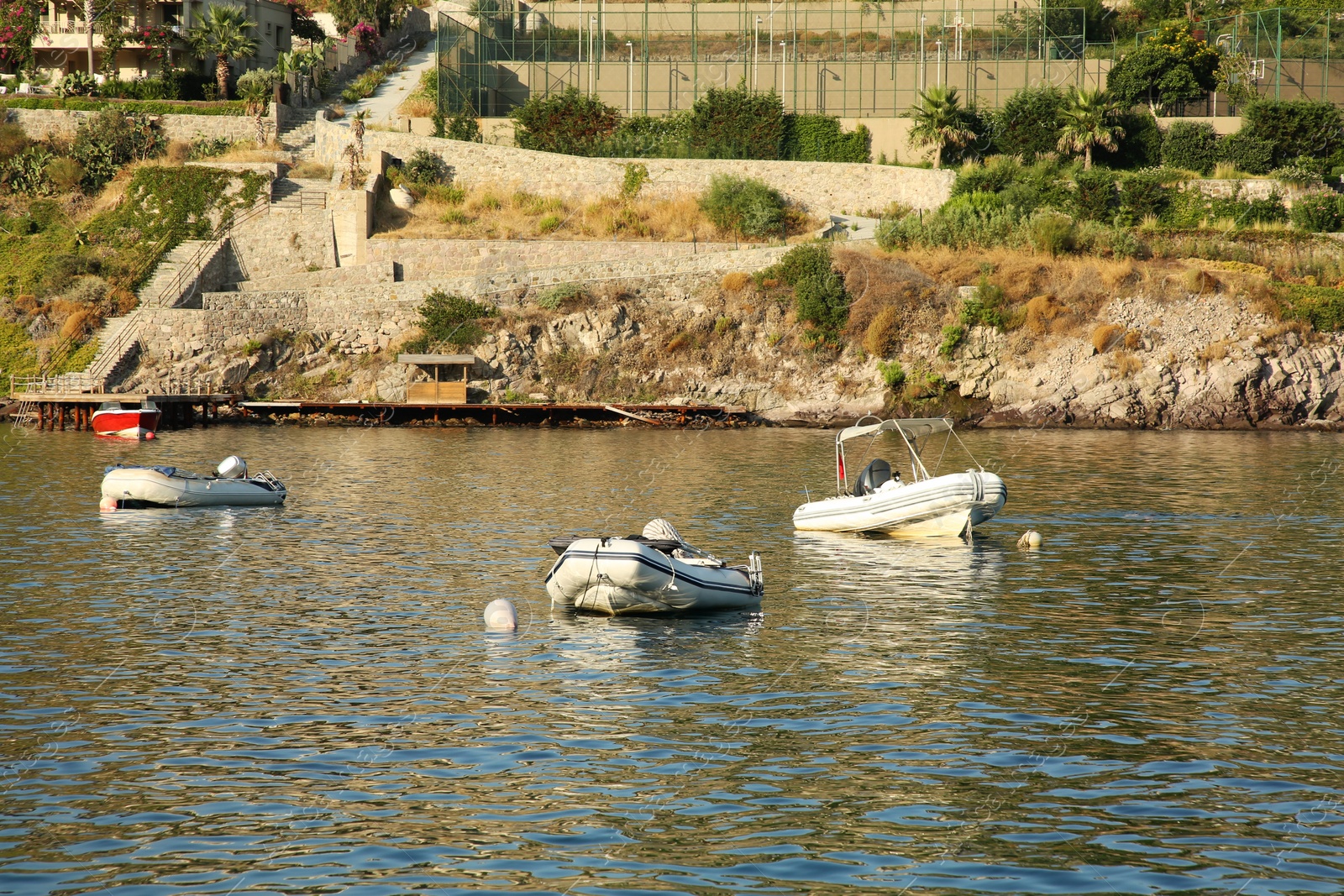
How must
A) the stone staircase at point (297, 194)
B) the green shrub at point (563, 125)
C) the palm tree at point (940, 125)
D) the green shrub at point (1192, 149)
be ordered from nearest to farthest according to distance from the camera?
1. the stone staircase at point (297, 194)
2. the palm tree at point (940, 125)
3. the green shrub at point (1192, 149)
4. the green shrub at point (563, 125)

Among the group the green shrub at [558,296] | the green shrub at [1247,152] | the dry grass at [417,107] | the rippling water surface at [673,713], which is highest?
the dry grass at [417,107]

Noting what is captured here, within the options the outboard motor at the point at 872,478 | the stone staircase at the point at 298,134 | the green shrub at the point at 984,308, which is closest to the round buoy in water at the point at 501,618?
the outboard motor at the point at 872,478

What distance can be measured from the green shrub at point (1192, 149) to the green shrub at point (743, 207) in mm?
23643

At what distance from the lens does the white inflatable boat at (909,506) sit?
3036 cm

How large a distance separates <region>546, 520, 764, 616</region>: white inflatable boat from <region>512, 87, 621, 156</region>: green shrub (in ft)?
184

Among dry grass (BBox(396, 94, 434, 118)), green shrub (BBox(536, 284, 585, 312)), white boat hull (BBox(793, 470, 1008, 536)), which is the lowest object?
white boat hull (BBox(793, 470, 1008, 536))

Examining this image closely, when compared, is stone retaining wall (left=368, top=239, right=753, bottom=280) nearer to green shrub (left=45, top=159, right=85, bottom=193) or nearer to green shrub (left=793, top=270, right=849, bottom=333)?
A: green shrub (left=793, top=270, right=849, bottom=333)

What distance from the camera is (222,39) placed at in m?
77.1

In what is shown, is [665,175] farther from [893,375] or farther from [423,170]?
[893,375]

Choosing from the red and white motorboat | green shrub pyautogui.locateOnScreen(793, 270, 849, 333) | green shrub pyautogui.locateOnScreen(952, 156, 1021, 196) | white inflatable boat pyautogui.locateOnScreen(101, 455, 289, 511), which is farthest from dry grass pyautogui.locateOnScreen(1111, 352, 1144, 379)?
the red and white motorboat

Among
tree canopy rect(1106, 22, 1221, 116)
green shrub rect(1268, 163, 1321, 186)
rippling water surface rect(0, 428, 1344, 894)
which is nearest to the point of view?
rippling water surface rect(0, 428, 1344, 894)

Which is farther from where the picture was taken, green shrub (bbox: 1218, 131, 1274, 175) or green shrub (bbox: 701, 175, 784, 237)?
green shrub (bbox: 1218, 131, 1274, 175)

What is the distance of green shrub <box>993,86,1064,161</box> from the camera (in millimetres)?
73125

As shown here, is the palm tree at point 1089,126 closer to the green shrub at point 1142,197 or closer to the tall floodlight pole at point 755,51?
the green shrub at point 1142,197
